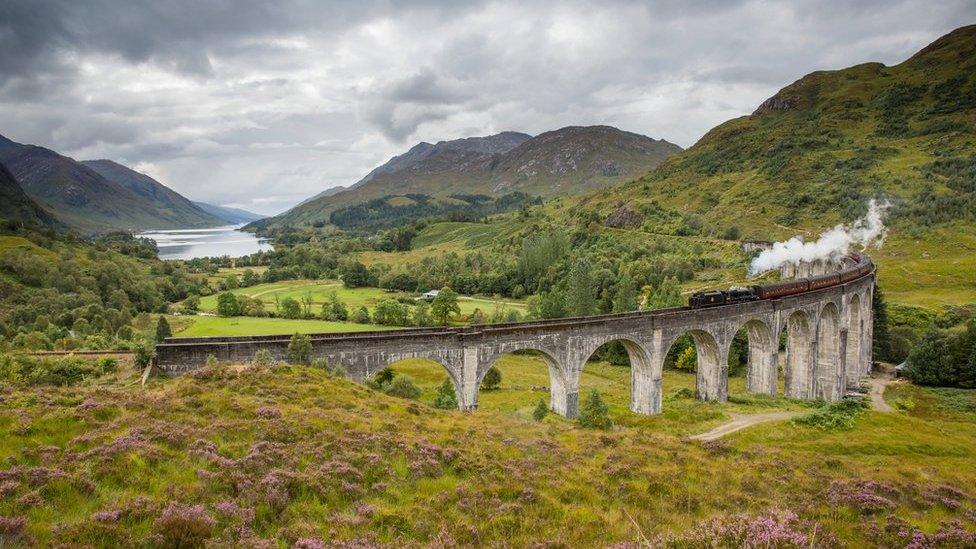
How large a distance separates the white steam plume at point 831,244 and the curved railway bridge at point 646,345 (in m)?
14.3

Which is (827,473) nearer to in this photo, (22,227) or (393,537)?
(393,537)

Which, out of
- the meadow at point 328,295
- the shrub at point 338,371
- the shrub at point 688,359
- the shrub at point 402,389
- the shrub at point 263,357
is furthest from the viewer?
the meadow at point 328,295

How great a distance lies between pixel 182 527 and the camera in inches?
395

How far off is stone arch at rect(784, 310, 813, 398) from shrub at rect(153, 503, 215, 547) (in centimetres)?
5204

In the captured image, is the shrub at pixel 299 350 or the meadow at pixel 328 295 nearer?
the shrub at pixel 299 350

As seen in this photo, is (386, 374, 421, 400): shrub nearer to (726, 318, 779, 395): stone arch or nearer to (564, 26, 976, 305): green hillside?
(726, 318, 779, 395): stone arch

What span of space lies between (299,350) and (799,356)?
47181 mm

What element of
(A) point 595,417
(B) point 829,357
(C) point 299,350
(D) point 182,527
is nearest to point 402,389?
(C) point 299,350

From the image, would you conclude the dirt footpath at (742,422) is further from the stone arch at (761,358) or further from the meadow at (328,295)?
the meadow at (328,295)

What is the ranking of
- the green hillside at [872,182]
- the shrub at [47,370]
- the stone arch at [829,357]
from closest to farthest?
the shrub at [47,370], the stone arch at [829,357], the green hillside at [872,182]

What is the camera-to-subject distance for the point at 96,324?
235ft

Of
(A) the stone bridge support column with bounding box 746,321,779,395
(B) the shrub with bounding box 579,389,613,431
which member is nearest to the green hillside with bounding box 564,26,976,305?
(A) the stone bridge support column with bounding box 746,321,779,395

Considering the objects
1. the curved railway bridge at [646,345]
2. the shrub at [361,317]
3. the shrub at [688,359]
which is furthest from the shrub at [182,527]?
the shrub at [361,317]

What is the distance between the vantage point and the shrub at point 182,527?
9.78 meters
